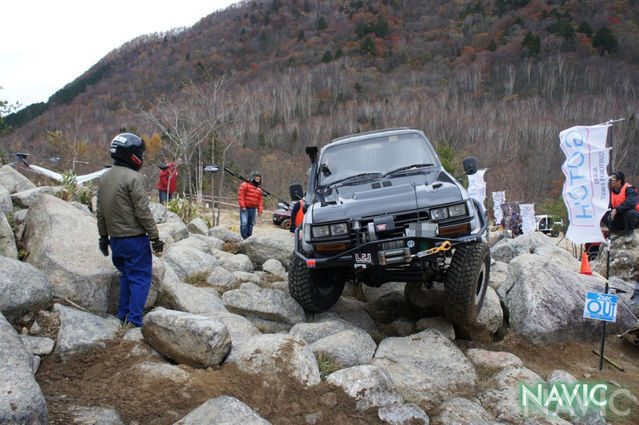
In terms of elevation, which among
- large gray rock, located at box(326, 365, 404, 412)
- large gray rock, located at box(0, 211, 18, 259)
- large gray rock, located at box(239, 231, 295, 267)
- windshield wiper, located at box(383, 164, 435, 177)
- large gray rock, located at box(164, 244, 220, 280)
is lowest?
large gray rock, located at box(239, 231, 295, 267)

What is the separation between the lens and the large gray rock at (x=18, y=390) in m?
2.60

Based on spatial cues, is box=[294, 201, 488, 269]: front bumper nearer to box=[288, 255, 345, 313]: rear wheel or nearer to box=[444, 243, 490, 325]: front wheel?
box=[444, 243, 490, 325]: front wheel

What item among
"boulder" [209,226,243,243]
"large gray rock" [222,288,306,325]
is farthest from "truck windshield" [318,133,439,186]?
"boulder" [209,226,243,243]

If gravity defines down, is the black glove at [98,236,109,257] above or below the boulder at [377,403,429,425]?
above

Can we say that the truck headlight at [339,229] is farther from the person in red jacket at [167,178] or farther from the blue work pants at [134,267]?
the person in red jacket at [167,178]

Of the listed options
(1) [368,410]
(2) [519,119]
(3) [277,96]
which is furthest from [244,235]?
(3) [277,96]

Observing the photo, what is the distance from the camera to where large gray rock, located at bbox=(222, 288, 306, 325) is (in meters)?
5.55

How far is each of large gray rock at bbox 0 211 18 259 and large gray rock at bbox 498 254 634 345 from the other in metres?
6.03

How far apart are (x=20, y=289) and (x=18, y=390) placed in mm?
1694

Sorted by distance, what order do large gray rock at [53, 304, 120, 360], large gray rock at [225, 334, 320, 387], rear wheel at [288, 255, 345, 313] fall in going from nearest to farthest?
large gray rock at [225, 334, 320, 387] → large gray rock at [53, 304, 120, 360] → rear wheel at [288, 255, 345, 313]

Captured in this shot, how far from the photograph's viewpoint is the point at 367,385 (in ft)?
12.0

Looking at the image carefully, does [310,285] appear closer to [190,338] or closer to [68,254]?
[190,338]

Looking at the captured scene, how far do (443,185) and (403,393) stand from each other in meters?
2.15

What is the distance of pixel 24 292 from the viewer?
13.5 feet
